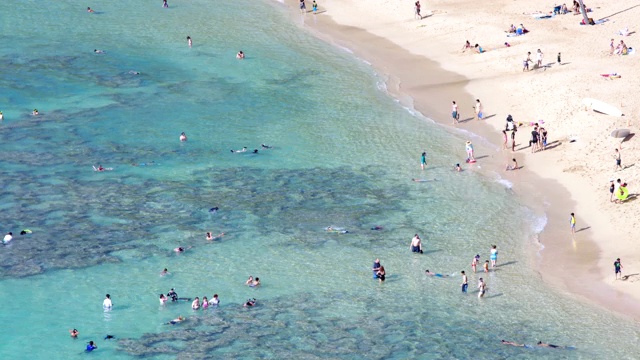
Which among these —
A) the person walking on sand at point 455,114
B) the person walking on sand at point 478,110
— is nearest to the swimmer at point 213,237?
the person walking on sand at point 455,114

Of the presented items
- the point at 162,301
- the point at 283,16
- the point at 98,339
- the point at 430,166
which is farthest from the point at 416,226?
the point at 283,16

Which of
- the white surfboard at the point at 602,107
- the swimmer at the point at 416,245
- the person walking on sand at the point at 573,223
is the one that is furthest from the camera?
the white surfboard at the point at 602,107

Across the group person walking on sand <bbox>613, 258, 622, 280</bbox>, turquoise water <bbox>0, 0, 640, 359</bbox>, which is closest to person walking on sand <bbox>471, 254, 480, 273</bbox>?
turquoise water <bbox>0, 0, 640, 359</bbox>

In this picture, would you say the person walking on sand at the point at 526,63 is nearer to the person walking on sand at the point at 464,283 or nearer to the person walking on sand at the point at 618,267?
the person walking on sand at the point at 618,267

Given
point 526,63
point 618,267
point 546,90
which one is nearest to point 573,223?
point 618,267

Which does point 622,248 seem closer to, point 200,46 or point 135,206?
point 135,206

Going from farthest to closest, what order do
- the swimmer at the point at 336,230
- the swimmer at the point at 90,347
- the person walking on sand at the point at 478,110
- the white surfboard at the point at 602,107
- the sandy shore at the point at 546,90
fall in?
the person walking on sand at the point at 478,110, the white surfboard at the point at 602,107, the swimmer at the point at 336,230, the sandy shore at the point at 546,90, the swimmer at the point at 90,347

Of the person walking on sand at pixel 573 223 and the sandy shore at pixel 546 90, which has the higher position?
the sandy shore at pixel 546 90
